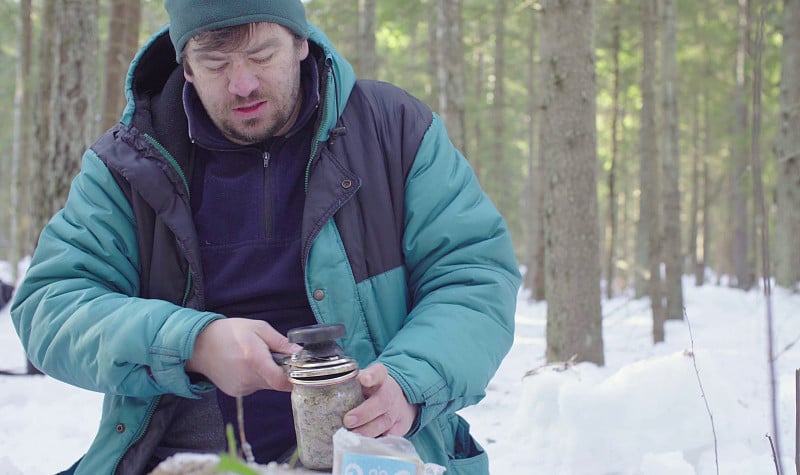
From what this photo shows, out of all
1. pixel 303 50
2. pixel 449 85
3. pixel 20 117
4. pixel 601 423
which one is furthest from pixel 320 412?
pixel 20 117

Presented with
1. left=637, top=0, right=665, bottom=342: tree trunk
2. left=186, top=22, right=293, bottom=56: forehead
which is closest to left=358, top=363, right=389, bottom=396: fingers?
left=186, top=22, right=293, bottom=56: forehead

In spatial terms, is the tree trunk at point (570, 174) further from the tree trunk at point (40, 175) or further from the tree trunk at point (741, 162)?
the tree trunk at point (741, 162)

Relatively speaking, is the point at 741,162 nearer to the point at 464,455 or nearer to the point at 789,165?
the point at 789,165

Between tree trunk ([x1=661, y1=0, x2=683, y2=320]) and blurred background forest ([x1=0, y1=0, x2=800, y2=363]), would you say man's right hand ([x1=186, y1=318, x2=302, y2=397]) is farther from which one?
tree trunk ([x1=661, y1=0, x2=683, y2=320])

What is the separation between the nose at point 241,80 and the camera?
202cm

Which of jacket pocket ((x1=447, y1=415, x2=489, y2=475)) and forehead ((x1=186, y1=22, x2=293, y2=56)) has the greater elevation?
forehead ((x1=186, y1=22, x2=293, y2=56))

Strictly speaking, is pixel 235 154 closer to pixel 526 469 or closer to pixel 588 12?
pixel 526 469

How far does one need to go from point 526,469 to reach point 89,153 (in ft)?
8.29

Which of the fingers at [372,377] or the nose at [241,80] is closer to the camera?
the fingers at [372,377]

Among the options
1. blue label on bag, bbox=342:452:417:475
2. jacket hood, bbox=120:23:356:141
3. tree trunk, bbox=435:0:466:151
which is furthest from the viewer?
tree trunk, bbox=435:0:466:151

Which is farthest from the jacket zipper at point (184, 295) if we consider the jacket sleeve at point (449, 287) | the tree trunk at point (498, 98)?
the tree trunk at point (498, 98)

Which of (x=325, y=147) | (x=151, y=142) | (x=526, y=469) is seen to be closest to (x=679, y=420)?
(x=526, y=469)

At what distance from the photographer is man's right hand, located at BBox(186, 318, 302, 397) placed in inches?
62.8

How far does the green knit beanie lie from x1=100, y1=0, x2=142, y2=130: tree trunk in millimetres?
6114
